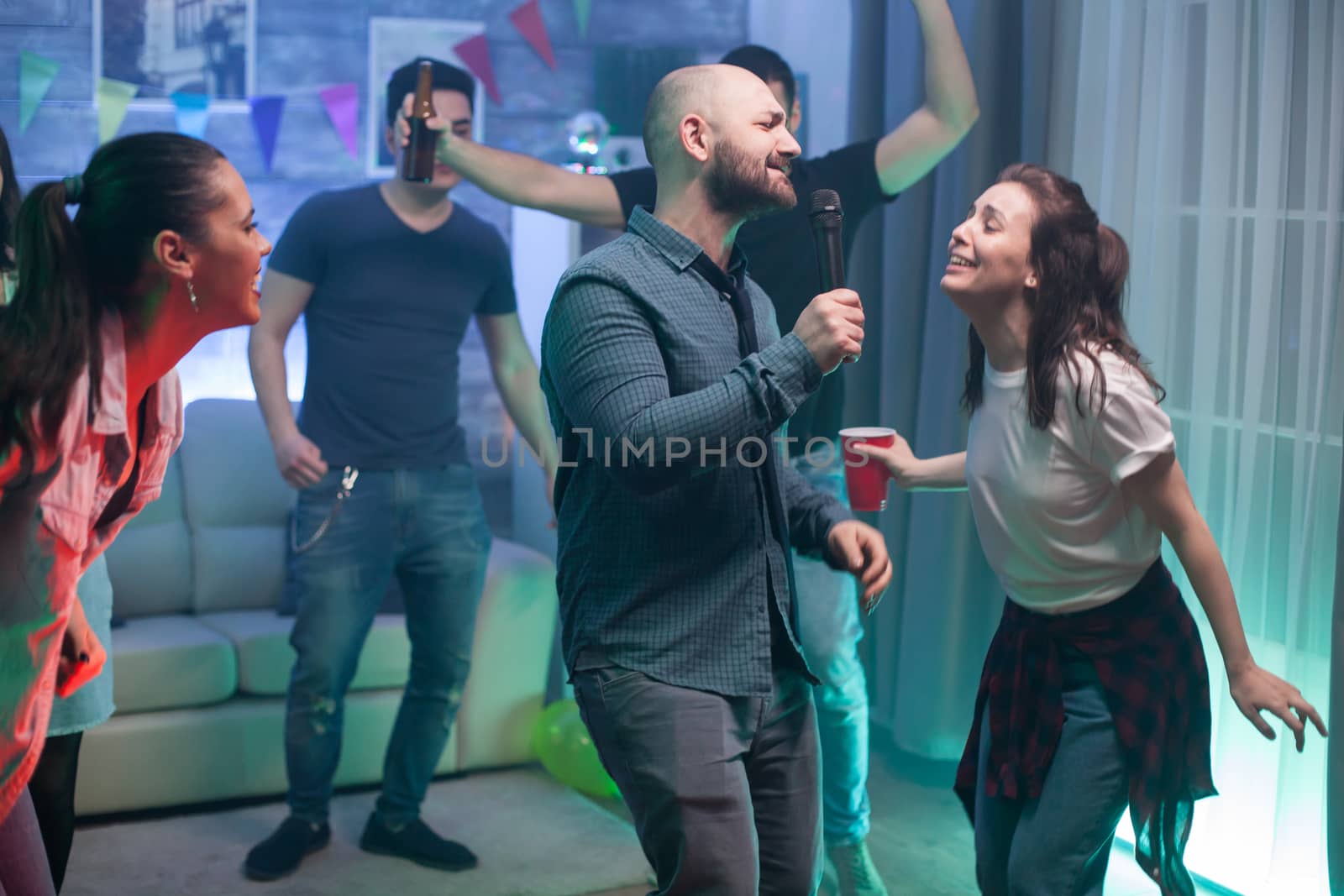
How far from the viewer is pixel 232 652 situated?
10.9 feet

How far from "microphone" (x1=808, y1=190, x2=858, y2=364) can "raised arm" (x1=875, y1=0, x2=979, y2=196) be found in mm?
1085

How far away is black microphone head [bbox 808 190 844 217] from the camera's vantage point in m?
1.69

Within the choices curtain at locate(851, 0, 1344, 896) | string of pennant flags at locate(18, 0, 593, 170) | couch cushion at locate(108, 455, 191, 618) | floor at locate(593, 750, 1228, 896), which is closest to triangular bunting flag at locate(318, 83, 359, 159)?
string of pennant flags at locate(18, 0, 593, 170)

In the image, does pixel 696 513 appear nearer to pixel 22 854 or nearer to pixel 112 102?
pixel 22 854

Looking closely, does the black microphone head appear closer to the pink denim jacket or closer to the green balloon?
the pink denim jacket

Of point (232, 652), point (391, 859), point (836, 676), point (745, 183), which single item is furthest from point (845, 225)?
point (232, 652)

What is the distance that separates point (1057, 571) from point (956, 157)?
5.54 feet

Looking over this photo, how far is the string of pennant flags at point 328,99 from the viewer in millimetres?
3926

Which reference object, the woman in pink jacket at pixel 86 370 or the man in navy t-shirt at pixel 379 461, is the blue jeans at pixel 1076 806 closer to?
the woman in pink jacket at pixel 86 370

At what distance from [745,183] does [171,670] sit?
215 cm

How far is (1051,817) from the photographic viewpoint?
6.23ft


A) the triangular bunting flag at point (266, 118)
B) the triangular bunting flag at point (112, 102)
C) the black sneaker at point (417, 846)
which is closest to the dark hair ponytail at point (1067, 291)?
the black sneaker at point (417, 846)

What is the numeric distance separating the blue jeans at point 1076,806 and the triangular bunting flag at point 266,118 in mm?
2982

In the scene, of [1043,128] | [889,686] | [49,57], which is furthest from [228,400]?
[1043,128]
